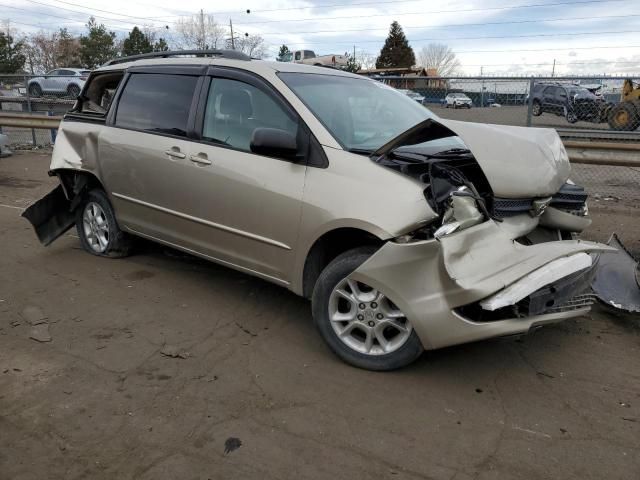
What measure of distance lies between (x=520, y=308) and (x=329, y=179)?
4.48 feet

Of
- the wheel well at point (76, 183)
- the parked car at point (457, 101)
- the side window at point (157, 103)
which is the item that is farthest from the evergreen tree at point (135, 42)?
the side window at point (157, 103)

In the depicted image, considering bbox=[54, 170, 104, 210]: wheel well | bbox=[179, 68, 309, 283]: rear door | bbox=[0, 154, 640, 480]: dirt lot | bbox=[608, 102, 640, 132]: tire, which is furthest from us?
bbox=[608, 102, 640, 132]: tire

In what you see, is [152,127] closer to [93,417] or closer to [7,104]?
[93,417]

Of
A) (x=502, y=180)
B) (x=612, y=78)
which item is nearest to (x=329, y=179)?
(x=502, y=180)

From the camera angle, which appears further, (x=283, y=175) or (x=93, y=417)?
(x=283, y=175)

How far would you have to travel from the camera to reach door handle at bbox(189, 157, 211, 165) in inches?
163

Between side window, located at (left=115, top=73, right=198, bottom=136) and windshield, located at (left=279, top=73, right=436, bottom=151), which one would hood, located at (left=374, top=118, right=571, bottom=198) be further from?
side window, located at (left=115, top=73, right=198, bottom=136)

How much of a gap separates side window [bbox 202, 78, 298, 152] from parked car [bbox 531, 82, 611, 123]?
8217 millimetres

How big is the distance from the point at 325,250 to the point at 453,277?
1.00 metres

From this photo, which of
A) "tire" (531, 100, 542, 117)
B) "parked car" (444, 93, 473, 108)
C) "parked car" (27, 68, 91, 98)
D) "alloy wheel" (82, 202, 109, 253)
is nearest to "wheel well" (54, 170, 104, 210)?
"alloy wheel" (82, 202, 109, 253)

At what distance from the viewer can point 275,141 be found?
3.55m

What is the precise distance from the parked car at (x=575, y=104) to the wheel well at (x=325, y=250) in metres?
8.46

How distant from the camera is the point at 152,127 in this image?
185 inches

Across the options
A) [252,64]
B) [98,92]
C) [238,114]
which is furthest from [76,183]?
[252,64]
